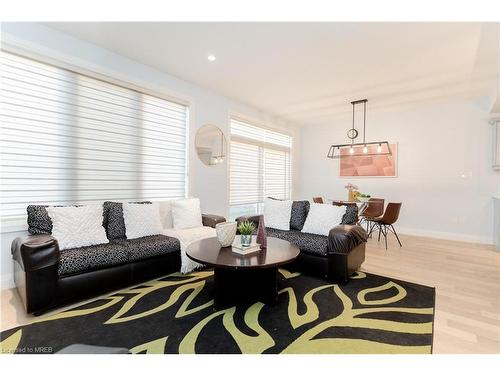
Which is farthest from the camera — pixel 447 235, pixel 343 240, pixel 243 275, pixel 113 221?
pixel 447 235

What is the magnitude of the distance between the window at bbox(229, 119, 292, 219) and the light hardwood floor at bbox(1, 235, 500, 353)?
2.46 metres

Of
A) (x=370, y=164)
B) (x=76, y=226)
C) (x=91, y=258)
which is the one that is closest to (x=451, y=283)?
(x=370, y=164)

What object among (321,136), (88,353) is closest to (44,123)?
(88,353)

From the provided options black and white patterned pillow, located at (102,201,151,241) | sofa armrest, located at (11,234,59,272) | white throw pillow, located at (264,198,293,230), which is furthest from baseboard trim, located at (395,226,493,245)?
sofa armrest, located at (11,234,59,272)

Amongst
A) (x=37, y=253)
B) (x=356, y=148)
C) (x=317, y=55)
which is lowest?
(x=37, y=253)

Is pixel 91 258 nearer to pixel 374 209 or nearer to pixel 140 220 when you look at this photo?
pixel 140 220

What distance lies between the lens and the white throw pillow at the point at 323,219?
3.42m

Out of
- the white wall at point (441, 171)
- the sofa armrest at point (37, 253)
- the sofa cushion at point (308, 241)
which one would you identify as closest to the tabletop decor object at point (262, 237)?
the sofa cushion at point (308, 241)

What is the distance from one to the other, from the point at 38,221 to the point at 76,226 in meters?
0.33

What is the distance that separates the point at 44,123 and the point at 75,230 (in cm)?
127

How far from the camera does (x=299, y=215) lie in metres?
3.84

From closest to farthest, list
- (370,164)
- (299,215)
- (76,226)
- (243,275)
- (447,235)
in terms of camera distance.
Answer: (243,275)
(76,226)
(299,215)
(447,235)
(370,164)

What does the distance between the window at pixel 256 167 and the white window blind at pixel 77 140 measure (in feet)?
4.68

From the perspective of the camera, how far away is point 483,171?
4906 millimetres
